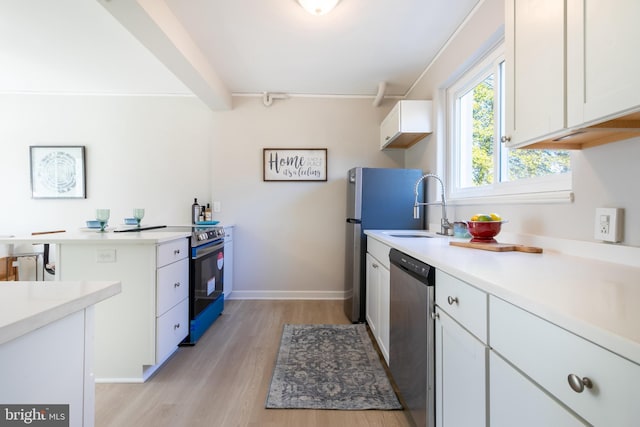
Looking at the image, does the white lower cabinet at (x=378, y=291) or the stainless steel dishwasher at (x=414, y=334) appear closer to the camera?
the stainless steel dishwasher at (x=414, y=334)

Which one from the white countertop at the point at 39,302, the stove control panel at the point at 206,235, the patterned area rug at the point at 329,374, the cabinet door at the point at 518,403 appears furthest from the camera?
the stove control panel at the point at 206,235

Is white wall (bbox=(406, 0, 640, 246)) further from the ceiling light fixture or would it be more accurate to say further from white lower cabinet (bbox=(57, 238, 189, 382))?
white lower cabinet (bbox=(57, 238, 189, 382))

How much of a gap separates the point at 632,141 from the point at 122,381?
2.73 meters

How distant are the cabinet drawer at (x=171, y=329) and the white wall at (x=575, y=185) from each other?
2.20m

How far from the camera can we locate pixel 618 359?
1.43 feet

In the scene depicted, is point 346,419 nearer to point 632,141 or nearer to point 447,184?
point 632,141

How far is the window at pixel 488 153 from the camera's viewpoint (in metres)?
1.42


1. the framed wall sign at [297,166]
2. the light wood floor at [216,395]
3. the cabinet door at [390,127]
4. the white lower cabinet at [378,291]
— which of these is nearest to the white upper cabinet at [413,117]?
the cabinet door at [390,127]

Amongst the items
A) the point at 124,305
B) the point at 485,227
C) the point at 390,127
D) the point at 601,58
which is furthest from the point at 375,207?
the point at 124,305

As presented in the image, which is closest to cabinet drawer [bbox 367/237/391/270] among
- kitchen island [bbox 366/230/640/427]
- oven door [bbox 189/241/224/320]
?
kitchen island [bbox 366/230/640/427]

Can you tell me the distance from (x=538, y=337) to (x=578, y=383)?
11 centimetres

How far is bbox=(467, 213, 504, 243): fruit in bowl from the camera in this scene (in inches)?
56.9

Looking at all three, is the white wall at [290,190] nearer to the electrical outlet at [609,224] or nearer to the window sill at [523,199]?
the window sill at [523,199]

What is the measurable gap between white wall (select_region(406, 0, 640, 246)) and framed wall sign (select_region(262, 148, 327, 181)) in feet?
4.83
